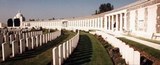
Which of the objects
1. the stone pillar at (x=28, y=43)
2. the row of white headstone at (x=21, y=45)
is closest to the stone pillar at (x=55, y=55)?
the row of white headstone at (x=21, y=45)

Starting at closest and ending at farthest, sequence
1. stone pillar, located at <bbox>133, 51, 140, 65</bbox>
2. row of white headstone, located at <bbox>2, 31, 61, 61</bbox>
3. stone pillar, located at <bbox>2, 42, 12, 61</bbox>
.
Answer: stone pillar, located at <bbox>133, 51, 140, 65</bbox> → stone pillar, located at <bbox>2, 42, 12, 61</bbox> → row of white headstone, located at <bbox>2, 31, 61, 61</bbox>

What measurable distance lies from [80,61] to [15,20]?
75726 mm

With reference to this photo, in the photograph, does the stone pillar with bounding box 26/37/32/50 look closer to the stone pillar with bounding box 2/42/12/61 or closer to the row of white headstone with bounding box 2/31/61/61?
the row of white headstone with bounding box 2/31/61/61

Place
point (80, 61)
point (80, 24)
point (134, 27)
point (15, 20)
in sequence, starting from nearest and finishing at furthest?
point (80, 61), point (134, 27), point (80, 24), point (15, 20)

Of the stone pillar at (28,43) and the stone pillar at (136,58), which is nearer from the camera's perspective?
the stone pillar at (136,58)

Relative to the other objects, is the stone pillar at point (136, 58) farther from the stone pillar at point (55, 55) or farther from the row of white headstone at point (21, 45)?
the row of white headstone at point (21, 45)

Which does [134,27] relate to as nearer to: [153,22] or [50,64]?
[153,22]

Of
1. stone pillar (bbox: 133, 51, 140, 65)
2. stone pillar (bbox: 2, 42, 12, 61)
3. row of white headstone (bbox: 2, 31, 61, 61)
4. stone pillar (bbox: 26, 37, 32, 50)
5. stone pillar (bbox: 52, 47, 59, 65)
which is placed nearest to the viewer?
stone pillar (bbox: 133, 51, 140, 65)

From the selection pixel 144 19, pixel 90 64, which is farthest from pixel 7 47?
pixel 144 19

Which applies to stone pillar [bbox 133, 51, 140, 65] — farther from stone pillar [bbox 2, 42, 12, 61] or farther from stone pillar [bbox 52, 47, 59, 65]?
stone pillar [bbox 2, 42, 12, 61]

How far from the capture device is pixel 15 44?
13.0 m

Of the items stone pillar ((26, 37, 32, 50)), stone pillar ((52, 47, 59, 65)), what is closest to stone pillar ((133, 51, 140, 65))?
stone pillar ((52, 47, 59, 65))

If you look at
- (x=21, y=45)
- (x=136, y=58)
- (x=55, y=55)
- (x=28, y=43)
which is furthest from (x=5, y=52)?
(x=136, y=58)

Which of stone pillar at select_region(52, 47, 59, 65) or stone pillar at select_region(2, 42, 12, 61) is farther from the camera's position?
stone pillar at select_region(2, 42, 12, 61)
